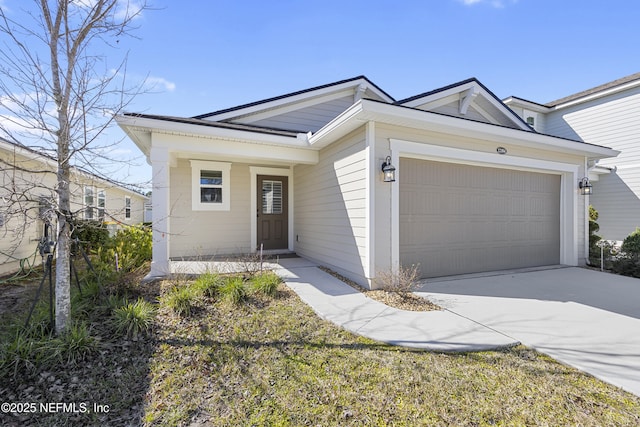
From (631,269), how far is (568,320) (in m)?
4.81

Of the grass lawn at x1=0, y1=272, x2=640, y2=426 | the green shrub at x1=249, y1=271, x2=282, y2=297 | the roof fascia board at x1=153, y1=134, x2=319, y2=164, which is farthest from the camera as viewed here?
the roof fascia board at x1=153, y1=134, x2=319, y2=164

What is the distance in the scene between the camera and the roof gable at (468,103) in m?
7.15

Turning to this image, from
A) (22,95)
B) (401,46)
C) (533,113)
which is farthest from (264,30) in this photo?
(533,113)

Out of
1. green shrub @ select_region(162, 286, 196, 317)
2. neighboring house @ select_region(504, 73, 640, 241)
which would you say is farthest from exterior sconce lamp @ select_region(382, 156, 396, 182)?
neighboring house @ select_region(504, 73, 640, 241)

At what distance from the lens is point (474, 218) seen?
6.16 meters

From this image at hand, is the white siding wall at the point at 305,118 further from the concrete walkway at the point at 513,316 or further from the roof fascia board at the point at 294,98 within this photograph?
the concrete walkway at the point at 513,316

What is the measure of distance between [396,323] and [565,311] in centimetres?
251

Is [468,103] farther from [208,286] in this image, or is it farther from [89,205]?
Result: [89,205]

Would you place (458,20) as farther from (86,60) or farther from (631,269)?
(86,60)

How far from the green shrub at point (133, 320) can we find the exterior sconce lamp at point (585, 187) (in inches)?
379

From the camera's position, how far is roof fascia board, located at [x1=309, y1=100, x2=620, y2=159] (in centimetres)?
457

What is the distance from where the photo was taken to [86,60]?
126 inches

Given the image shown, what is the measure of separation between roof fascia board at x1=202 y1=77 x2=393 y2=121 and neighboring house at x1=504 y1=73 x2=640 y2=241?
7.39 m

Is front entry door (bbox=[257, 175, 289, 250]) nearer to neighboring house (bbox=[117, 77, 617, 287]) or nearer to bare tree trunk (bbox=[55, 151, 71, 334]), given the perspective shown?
neighboring house (bbox=[117, 77, 617, 287])
